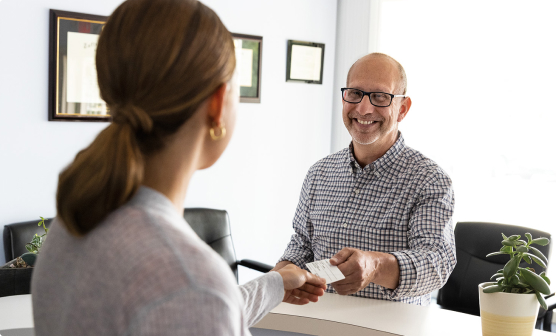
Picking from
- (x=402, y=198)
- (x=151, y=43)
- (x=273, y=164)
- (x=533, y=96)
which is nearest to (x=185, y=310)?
(x=151, y=43)

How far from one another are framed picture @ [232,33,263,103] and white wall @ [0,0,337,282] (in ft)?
0.22

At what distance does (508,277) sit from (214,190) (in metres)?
2.65

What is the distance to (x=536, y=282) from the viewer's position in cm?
141

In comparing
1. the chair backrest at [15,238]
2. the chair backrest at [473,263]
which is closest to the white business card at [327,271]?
the chair backrest at [473,263]

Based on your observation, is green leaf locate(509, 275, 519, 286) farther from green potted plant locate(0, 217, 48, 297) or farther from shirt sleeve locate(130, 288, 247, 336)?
green potted plant locate(0, 217, 48, 297)

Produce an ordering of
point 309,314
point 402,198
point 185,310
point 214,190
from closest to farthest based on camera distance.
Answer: point 185,310 → point 309,314 → point 402,198 → point 214,190

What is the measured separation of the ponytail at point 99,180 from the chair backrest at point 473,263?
232cm

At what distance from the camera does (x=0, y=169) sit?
296 centimetres

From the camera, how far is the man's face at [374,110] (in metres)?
2.27

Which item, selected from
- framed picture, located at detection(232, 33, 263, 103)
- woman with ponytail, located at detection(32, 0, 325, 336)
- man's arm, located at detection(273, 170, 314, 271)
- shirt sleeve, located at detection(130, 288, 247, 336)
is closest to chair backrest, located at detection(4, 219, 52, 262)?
man's arm, located at detection(273, 170, 314, 271)

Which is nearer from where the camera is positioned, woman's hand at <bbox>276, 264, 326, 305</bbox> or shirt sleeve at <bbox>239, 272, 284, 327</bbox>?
shirt sleeve at <bbox>239, 272, 284, 327</bbox>

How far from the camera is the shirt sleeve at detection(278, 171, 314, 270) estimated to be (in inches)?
89.5

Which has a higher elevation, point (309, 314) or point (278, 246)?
point (309, 314)

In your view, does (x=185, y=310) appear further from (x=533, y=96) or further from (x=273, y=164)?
→ (x=533, y=96)
